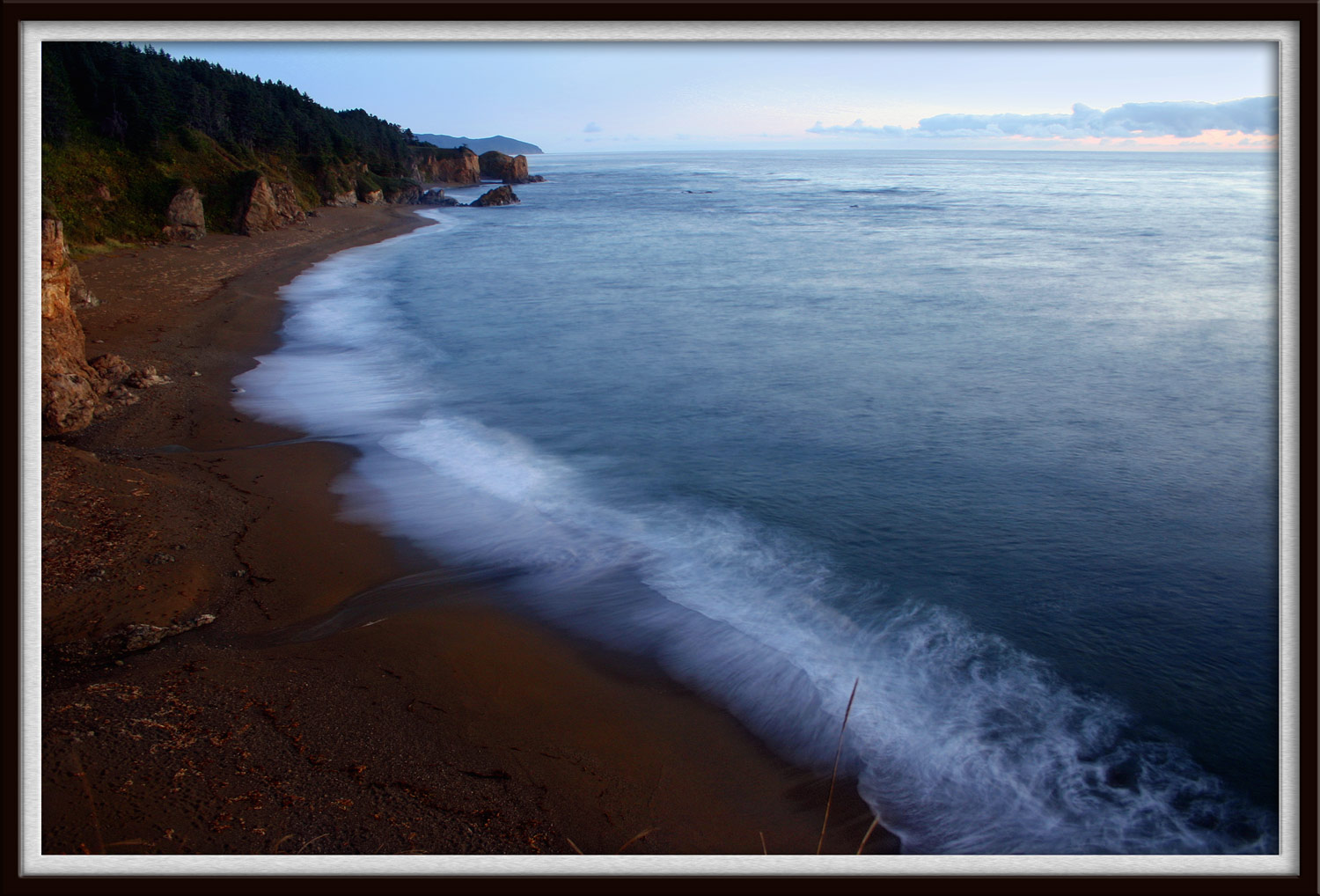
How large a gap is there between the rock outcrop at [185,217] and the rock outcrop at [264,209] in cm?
275

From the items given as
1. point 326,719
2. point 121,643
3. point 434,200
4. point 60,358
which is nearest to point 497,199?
point 434,200

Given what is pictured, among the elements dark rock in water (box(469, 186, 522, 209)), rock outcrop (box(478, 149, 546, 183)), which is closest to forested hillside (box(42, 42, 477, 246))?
dark rock in water (box(469, 186, 522, 209))

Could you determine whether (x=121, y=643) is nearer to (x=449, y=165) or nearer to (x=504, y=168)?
(x=449, y=165)

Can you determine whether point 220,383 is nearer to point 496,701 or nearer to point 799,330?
point 496,701

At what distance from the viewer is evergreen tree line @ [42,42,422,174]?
29.3 metres

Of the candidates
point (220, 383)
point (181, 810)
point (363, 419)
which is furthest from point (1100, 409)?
point (220, 383)

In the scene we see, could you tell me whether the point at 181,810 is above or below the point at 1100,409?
below

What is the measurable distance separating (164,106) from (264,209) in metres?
5.79

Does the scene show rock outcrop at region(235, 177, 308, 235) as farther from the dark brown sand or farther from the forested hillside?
the dark brown sand

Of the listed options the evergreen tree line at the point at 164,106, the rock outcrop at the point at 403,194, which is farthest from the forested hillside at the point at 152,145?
the rock outcrop at the point at 403,194

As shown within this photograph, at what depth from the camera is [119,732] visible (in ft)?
16.2

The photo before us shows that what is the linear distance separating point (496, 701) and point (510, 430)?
7063mm

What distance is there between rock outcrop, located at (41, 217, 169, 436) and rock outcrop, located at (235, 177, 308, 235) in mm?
21917

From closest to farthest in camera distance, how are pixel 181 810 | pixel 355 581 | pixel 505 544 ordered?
pixel 181 810, pixel 355 581, pixel 505 544
